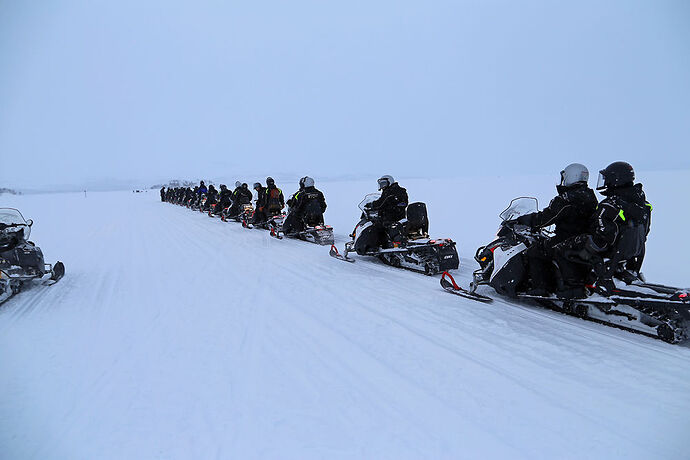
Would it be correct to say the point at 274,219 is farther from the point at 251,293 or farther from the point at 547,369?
the point at 547,369

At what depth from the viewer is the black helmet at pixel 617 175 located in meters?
3.54

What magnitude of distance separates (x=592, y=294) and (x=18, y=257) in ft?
24.1

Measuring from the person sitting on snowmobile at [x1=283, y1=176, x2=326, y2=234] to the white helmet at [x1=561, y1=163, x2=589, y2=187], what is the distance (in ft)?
20.4

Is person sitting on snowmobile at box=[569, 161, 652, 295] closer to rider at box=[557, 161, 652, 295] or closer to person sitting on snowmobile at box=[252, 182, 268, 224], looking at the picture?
rider at box=[557, 161, 652, 295]

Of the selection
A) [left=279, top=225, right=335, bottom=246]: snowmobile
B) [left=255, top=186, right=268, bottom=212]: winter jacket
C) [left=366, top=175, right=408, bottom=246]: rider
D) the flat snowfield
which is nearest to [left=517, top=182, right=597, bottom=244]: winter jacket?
the flat snowfield

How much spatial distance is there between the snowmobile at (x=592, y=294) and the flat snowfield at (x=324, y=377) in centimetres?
16

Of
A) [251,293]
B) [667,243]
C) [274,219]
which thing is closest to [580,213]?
[251,293]

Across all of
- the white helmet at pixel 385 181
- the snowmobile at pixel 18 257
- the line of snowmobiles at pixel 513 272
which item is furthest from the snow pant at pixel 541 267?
the snowmobile at pixel 18 257

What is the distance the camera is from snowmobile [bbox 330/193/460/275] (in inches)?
234

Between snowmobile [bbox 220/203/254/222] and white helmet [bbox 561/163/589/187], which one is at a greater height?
white helmet [bbox 561/163/589/187]

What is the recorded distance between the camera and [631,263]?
3986 mm

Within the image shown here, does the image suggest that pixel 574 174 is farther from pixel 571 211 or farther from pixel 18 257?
pixel 18 257

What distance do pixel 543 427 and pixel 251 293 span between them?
12.1 feet

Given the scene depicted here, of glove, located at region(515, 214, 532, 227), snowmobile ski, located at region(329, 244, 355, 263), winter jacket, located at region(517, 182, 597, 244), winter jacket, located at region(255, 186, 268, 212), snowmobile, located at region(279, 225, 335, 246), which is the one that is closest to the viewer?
winter jacket, located at region(517, 182, 597, 244)
